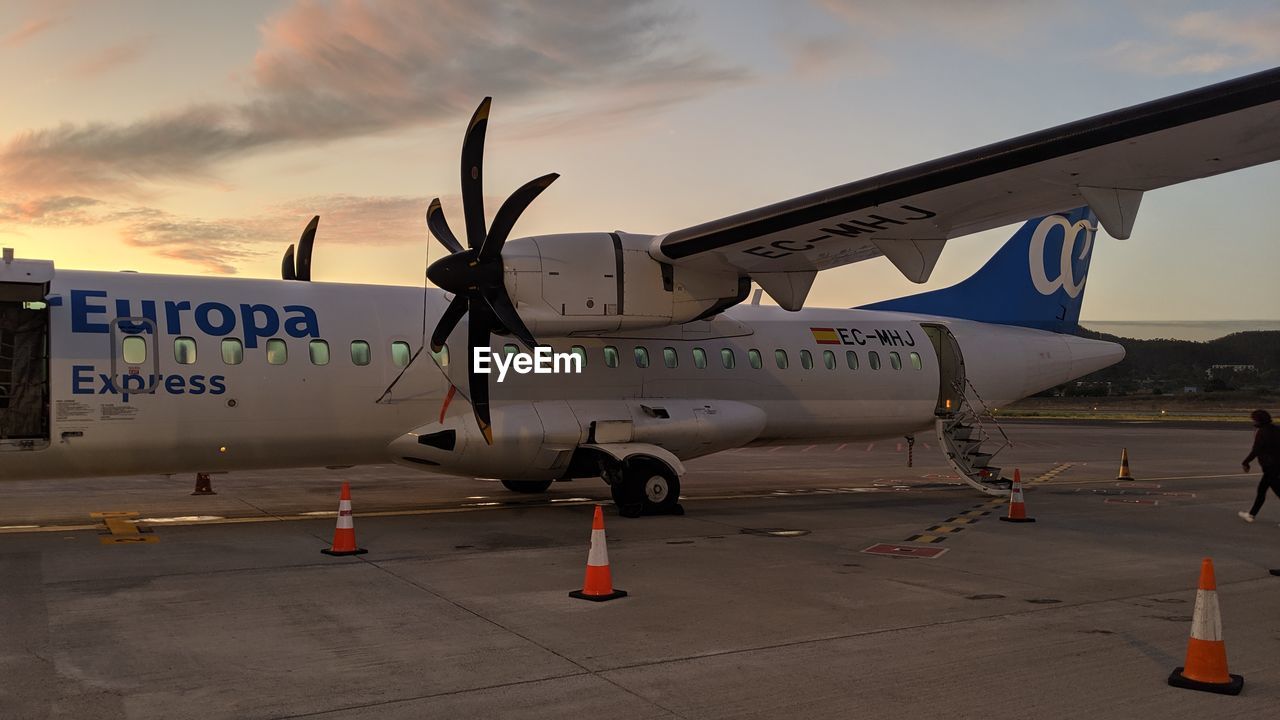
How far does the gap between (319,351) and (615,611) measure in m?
6.94

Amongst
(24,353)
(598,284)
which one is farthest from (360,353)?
(24,353)

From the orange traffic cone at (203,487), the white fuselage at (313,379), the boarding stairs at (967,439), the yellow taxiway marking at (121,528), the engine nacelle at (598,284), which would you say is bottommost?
the yellow taxiway marking at (121,528)

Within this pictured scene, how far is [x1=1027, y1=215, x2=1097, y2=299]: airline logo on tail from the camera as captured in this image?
20.2 m

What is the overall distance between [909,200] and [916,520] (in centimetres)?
512

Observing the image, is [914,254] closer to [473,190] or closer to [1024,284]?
[473,190]

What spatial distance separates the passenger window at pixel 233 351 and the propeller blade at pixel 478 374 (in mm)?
2932

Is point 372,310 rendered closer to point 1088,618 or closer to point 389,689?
point 389,689

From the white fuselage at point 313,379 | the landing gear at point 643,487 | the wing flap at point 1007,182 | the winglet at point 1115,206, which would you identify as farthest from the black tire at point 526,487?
the winglet at point 1115,206

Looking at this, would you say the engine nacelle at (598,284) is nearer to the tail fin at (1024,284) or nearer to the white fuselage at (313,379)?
the white fuselage at (313,379)

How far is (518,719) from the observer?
5.50m

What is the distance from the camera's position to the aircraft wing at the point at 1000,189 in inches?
391

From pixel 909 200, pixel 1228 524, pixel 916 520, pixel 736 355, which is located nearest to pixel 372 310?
pixel 736 355

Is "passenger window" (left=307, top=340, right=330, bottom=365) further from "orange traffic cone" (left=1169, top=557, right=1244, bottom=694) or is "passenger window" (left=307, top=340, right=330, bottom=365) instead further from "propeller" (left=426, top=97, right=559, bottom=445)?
"orange traffic cone" (left=1169, top=557, right=1244, bottom=694)

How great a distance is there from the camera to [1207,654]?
6156 mm
